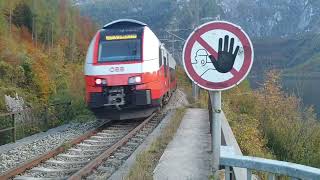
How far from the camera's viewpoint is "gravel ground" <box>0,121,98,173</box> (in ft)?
33.4

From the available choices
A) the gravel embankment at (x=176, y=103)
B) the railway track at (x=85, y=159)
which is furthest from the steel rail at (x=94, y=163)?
the gravel embankment at (x=176, y=103)

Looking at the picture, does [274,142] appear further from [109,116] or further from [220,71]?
[220,71]

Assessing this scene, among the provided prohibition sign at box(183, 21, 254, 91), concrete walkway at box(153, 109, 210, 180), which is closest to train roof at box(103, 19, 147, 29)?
concrete walkway at box(153, 109, 210, 180)

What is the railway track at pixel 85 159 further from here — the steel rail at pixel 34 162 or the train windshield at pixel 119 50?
the train windshield at pixel 119 50

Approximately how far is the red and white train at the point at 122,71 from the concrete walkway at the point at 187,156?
1.77 metres

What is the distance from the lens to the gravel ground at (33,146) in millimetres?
10195

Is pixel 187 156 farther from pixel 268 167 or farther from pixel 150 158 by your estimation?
pixel 268 167

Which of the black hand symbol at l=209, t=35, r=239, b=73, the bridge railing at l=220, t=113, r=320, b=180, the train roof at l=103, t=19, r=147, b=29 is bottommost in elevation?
the bridge railing at l=220, t=113, r=320, b=180

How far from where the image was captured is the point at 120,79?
15250 millimetres

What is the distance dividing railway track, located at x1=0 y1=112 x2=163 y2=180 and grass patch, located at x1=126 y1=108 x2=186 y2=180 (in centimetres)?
53

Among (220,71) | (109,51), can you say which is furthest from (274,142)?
(220,71)

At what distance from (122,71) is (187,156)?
6.18 m

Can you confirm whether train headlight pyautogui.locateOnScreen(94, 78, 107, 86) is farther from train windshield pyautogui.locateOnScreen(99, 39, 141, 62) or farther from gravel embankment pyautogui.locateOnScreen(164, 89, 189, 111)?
gravel embankment pyautogui.locateOnScreen(164, 89, 189, 111)

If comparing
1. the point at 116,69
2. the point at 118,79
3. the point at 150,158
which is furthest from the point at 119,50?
the point at 150,158
